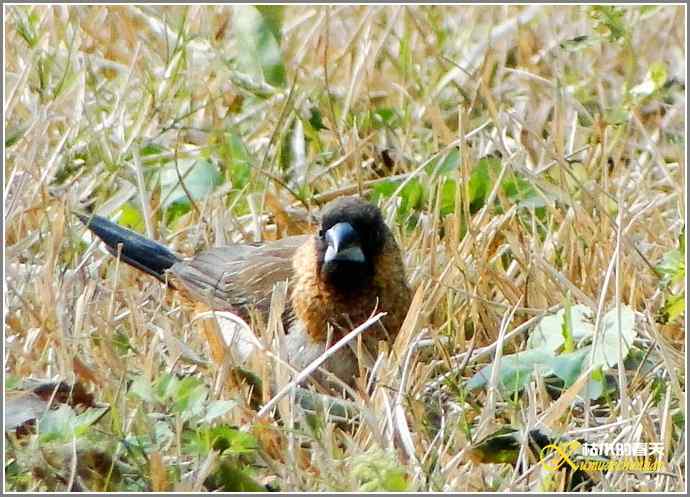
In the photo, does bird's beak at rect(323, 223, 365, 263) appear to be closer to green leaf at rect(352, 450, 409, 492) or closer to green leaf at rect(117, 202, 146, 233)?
green leaf at rect(117, 202, 146, 233)

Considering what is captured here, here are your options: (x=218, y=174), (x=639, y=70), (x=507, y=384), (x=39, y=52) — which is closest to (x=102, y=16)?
(x=39, y=52)

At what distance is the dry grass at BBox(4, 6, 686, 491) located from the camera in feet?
10.4

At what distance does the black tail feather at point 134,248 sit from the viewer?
4.36 meters

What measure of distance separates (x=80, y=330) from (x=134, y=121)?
1.36 m

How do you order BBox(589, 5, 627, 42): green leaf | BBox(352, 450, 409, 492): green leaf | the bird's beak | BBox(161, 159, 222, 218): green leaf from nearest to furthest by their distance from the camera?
BBox(352, 450, 409, 492): green leaf → the bird's beak → BBox(589, 5, 627, 42): green leaf → BBox(161, 159, 222, 218): green leaf

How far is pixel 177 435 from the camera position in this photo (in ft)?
9.97

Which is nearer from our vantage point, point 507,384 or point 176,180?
point 507,384

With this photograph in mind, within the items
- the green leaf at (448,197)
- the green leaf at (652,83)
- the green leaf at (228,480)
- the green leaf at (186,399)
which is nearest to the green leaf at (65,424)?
the green leaf at (186,399)

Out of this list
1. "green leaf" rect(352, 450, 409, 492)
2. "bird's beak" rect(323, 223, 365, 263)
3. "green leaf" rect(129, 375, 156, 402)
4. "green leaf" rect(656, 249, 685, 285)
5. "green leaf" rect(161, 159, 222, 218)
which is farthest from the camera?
"green leaf" rect(161, 159, 222, 218)

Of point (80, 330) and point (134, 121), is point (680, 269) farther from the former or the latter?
point (134, 121)

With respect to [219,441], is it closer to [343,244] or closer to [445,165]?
[343,244]

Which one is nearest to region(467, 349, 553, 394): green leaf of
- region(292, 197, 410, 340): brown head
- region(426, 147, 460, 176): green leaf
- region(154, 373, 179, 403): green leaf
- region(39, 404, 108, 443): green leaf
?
region(292, 197, 410, 340): brown head

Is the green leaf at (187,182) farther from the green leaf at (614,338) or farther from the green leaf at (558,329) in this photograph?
the green leaf at (614,338)

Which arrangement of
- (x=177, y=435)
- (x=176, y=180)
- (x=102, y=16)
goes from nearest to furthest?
(x=177, y=435), (x=176, y=180), (x=102, y=16)
